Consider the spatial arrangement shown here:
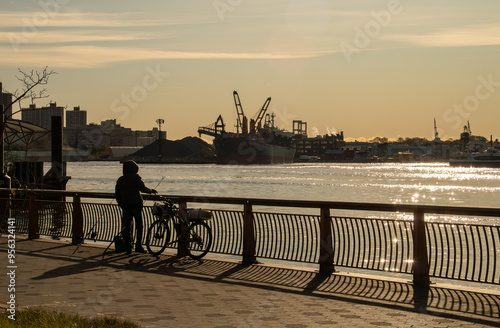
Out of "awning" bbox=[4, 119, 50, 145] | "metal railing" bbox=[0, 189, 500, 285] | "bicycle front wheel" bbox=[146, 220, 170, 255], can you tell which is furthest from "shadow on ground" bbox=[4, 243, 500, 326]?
"awning" bbox=[4, 119, 50, 145]

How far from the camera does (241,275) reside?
11234 mm

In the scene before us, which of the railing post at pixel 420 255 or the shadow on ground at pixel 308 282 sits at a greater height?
the railing post at pixel 420 255

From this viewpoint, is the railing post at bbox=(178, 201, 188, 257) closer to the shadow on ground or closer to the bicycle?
the bicycle

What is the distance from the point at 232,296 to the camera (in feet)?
30.7

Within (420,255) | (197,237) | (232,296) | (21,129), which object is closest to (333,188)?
(21,129)

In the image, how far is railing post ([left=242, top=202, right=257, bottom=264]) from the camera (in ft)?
40.9

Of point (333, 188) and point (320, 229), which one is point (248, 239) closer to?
point (320, 229)

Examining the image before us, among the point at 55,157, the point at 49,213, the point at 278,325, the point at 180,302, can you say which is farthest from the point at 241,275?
the point at 55,157

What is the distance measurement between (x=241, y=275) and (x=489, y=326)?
14.7ft

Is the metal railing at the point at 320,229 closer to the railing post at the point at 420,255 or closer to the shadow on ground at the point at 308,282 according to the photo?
the railing post at the point at 420,255

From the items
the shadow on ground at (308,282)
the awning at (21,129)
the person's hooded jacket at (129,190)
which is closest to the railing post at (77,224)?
the shadow on ground at (308,282)

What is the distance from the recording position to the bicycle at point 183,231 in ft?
42.8

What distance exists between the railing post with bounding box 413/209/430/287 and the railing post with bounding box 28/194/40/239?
31.7 ft

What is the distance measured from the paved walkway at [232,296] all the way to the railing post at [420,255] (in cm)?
24
